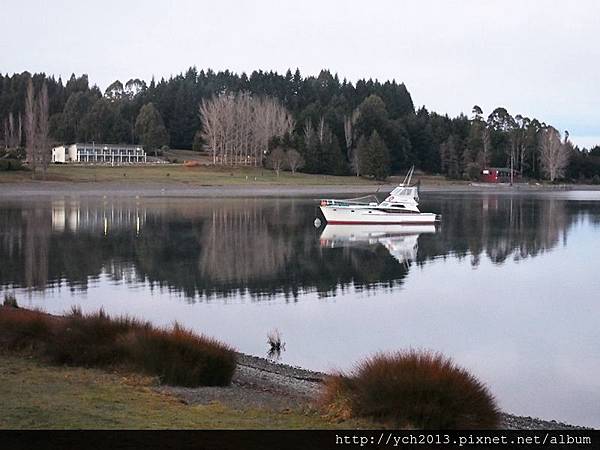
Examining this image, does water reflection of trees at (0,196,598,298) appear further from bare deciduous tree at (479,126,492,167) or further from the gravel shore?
bare deciduous tree at (479,126,492,167)

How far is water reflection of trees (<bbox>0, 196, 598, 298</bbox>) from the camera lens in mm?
27188

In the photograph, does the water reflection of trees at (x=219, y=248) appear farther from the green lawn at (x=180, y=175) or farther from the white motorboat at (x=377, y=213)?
the green lawn at (x=180, y=175)

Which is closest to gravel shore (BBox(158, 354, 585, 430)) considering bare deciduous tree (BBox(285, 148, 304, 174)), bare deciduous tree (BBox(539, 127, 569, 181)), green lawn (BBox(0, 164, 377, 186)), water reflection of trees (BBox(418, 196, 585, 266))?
water reflection of trees (BBox(418, 196, 585, 266))

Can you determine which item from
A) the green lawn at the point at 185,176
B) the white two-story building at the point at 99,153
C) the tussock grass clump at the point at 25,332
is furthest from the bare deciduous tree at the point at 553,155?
the tussock grass clump at the point at 25,332

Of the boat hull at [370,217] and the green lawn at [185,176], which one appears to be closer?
the boat hull at [370,217]

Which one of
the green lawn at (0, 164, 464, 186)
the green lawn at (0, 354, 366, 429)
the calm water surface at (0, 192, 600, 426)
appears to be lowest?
the calm water surface at (0, 192, 600, 426)

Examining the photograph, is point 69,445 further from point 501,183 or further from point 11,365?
point 501,183

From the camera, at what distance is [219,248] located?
3662 cm

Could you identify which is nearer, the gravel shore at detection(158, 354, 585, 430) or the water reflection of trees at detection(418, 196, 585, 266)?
the gravel shore at detection(158, 354, 585, 430)

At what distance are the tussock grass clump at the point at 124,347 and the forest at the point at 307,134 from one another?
372ft

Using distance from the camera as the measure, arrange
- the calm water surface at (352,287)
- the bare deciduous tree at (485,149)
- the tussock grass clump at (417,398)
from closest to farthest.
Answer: the tussock grass clump at (417,398)
the calm water surface at (352,287)
the bare deciduous tree at (485,149)

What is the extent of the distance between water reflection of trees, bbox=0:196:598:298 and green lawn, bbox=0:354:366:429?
43.1ft

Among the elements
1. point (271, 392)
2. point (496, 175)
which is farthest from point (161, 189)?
point (271, 392)

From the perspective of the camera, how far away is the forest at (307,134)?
447ft
